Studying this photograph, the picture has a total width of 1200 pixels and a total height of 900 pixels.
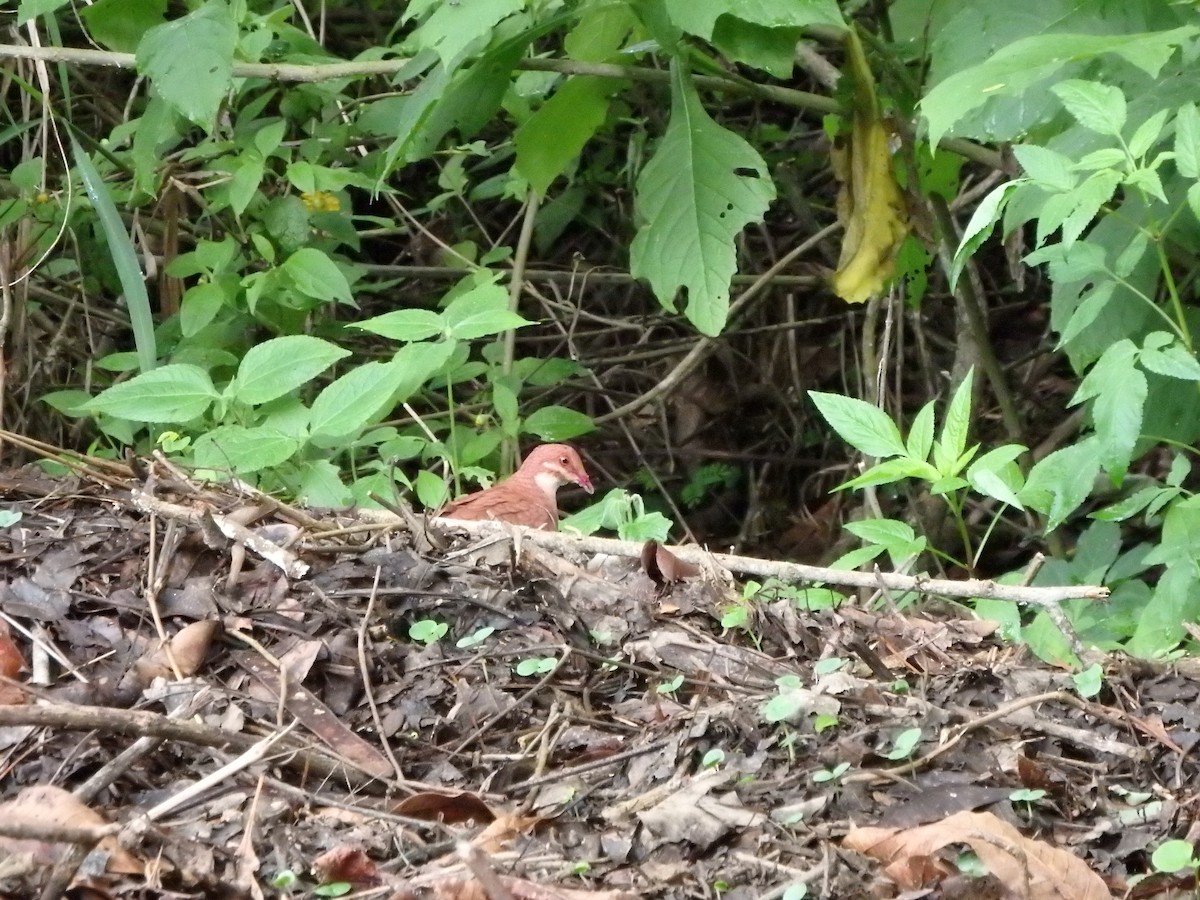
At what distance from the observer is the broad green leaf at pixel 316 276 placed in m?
4.70

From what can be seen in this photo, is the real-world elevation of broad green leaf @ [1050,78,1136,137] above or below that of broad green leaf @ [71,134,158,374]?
above

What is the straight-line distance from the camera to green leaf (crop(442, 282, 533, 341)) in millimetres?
3768

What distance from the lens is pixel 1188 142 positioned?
2.74m

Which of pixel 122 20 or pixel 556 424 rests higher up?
pixel 122 20

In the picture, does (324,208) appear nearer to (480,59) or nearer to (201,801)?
(480,59)

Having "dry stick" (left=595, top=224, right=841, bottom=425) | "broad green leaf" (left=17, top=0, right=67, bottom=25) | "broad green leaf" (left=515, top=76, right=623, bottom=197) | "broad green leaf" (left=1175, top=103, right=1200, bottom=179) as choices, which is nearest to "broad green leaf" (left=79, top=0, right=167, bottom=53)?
"broad green leaf" (left=17, top=0, right=67, bottom=25)

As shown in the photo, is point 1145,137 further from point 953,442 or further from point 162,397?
point 162,397

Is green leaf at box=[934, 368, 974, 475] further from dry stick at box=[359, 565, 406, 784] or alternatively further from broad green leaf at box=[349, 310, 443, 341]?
broad green leaf at box=[349, 310, 443, 341]

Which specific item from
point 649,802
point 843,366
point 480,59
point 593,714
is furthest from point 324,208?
point 649,802

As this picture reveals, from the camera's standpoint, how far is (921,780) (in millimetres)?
2146

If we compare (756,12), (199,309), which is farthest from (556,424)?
(756,12)

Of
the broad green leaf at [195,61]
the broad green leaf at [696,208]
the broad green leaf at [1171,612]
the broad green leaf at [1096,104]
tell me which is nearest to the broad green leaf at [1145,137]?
Result: the broad green leaf at [1096,104]

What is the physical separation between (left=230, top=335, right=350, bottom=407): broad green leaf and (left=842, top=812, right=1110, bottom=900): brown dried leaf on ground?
77.1 inches

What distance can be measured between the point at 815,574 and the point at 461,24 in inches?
56.0
